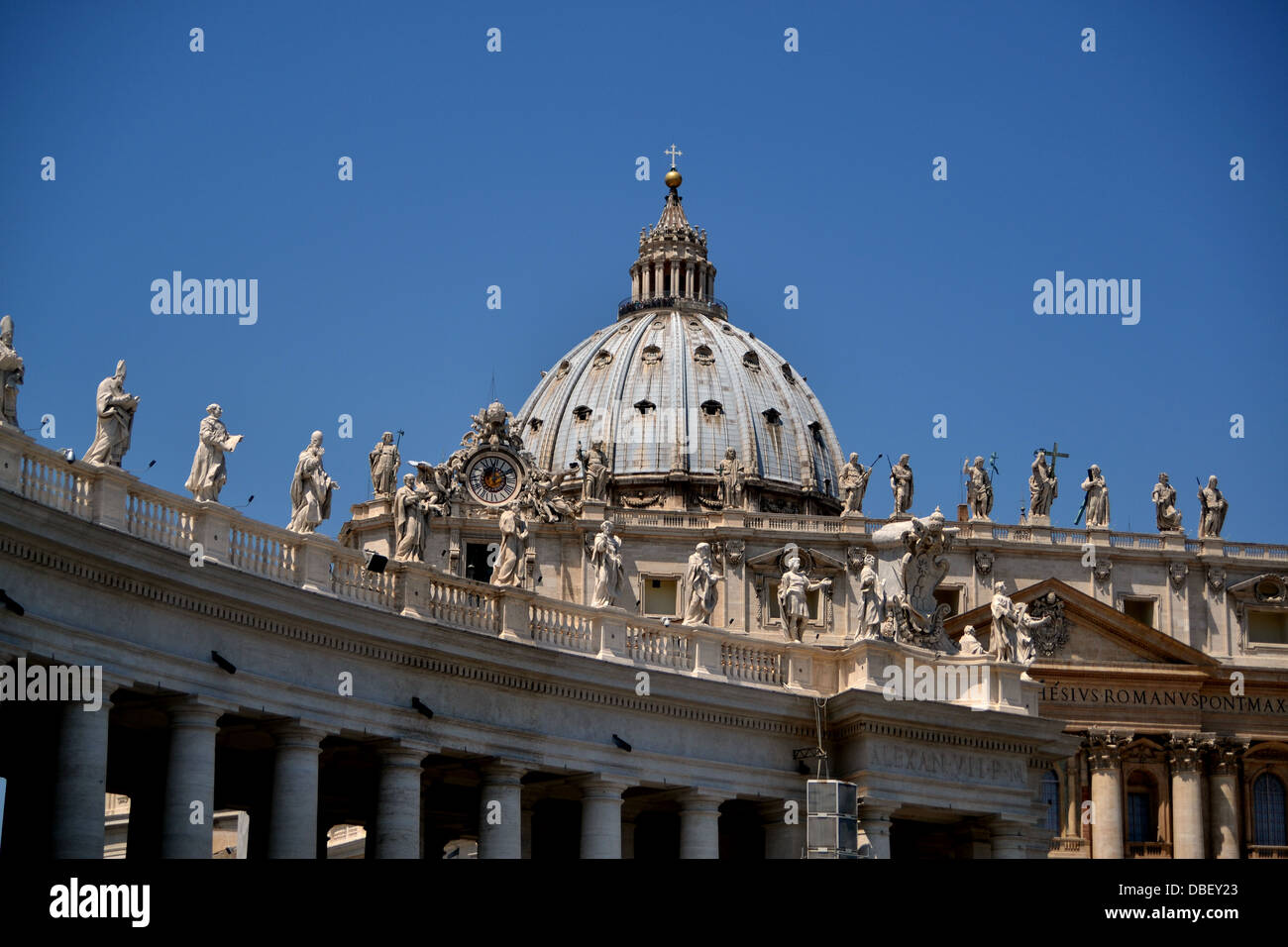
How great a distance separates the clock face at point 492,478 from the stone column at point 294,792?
68.2 meters

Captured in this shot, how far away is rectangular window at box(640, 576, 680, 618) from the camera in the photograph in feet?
351

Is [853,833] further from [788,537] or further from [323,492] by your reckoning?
[788,537]

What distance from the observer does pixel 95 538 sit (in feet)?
118

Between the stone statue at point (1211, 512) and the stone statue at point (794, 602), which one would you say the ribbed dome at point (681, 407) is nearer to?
the stone statue at point (1211, 512)

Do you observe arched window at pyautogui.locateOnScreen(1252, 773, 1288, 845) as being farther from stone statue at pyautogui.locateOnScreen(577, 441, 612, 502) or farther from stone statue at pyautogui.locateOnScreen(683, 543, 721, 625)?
stone statue at pyautogui.locateOnScreen(683, 543, 721, 625)

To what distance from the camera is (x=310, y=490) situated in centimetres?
4194

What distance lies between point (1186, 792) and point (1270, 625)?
11.1 meters

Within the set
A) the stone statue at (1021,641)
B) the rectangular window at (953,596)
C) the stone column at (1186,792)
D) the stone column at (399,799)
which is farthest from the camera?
the rectangular window at (953,596)

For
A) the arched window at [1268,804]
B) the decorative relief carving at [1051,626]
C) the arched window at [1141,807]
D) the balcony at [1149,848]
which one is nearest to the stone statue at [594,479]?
the decorative relief carving at [1051,626]

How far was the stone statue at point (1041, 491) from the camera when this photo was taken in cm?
11012

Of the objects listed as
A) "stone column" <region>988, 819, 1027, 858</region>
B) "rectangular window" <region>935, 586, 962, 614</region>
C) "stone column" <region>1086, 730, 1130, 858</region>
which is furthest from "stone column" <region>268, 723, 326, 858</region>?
"rectangular window" <region>935, 586, 962, 614</region>

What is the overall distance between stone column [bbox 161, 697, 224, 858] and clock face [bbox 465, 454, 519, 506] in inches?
2765
